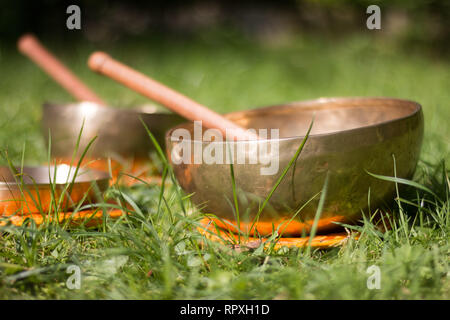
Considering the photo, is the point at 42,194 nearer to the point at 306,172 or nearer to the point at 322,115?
the point at 306,172

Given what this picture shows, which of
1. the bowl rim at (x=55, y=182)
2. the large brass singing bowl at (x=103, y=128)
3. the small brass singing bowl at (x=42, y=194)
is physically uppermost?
the large brass singing bowl at (x=103, y=128)

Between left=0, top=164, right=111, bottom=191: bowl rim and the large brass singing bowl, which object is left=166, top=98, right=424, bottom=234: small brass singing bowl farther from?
the large brass singing bowl

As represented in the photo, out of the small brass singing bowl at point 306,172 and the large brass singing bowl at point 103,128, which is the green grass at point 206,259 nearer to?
the small brass singing bowl at point 306,172

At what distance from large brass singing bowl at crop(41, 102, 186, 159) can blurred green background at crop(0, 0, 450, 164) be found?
0.98 ft

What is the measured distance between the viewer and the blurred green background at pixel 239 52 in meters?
3.16

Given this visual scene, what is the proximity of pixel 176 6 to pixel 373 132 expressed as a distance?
6558 millimetres

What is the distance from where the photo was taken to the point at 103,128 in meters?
1.62

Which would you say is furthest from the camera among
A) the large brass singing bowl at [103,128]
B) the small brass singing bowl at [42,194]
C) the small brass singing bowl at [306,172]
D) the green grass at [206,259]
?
the large brass singing bowl at [103,128]

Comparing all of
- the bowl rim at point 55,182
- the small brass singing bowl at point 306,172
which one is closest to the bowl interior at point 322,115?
the small brass singing bowl at point 306,172

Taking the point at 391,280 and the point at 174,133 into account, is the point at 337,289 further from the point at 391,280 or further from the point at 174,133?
the point at 174,133

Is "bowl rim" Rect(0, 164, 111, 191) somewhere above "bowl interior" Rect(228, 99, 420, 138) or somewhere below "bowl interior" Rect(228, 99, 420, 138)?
below

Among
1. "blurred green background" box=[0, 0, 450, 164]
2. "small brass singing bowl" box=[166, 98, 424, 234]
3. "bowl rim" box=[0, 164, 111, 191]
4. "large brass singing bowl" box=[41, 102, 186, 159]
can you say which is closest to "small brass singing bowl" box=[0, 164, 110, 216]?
"bowl rim" box=[0, 164, 111, 191]

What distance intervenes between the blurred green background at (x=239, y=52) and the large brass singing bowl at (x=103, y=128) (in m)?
0.30

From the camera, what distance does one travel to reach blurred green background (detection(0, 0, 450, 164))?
10.4ft
